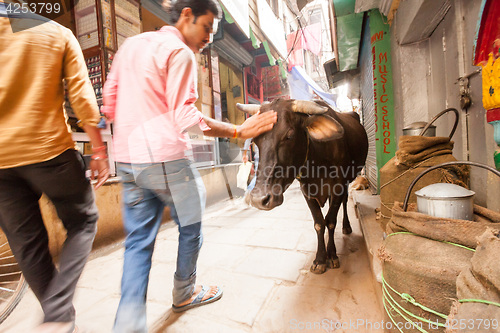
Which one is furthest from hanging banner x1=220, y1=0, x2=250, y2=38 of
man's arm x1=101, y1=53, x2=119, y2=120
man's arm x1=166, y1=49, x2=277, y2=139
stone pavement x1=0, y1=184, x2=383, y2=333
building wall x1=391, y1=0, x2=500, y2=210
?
stone pavement x1=0, y1=184, x2=383, y2=333

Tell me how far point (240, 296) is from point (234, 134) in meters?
1.48

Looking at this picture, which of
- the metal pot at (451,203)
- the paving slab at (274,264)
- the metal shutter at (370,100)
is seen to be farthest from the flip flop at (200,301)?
the metal shutter at (370,100)

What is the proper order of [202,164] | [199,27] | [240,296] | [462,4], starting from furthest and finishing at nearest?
[202,164]
[462,4]
[240,296]
[199,27]

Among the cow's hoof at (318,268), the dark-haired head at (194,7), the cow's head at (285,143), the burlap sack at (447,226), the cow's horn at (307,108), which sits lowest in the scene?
the cow's hoof at (318,268)

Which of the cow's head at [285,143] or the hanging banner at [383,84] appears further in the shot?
the hanging banner at [383,84]

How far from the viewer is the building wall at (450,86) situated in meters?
2.27

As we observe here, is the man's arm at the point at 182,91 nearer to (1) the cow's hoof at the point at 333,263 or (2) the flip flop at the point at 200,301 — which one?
(2) the flip flop at the point at 200,301

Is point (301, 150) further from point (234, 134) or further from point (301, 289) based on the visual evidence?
point (301, 289)

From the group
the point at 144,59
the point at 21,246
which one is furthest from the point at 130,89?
the point at 21,246

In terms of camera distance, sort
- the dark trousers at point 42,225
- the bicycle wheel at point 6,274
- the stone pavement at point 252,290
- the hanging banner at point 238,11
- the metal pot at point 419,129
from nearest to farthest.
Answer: the dark trousers at point 42,225 < the stone pavement at point 252,290 < the bicycle wheel at point 6,274 < the metal pot at point 419,129 < the hanging banner at point 238,11

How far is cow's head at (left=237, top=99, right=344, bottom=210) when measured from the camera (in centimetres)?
188

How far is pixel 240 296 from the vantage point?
217 centimetres

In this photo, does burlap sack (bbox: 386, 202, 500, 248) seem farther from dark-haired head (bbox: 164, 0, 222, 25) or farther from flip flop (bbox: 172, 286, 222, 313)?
dark-haired head (bbox: 164, 0, 222, 25)

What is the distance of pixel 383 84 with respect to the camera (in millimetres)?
4738
